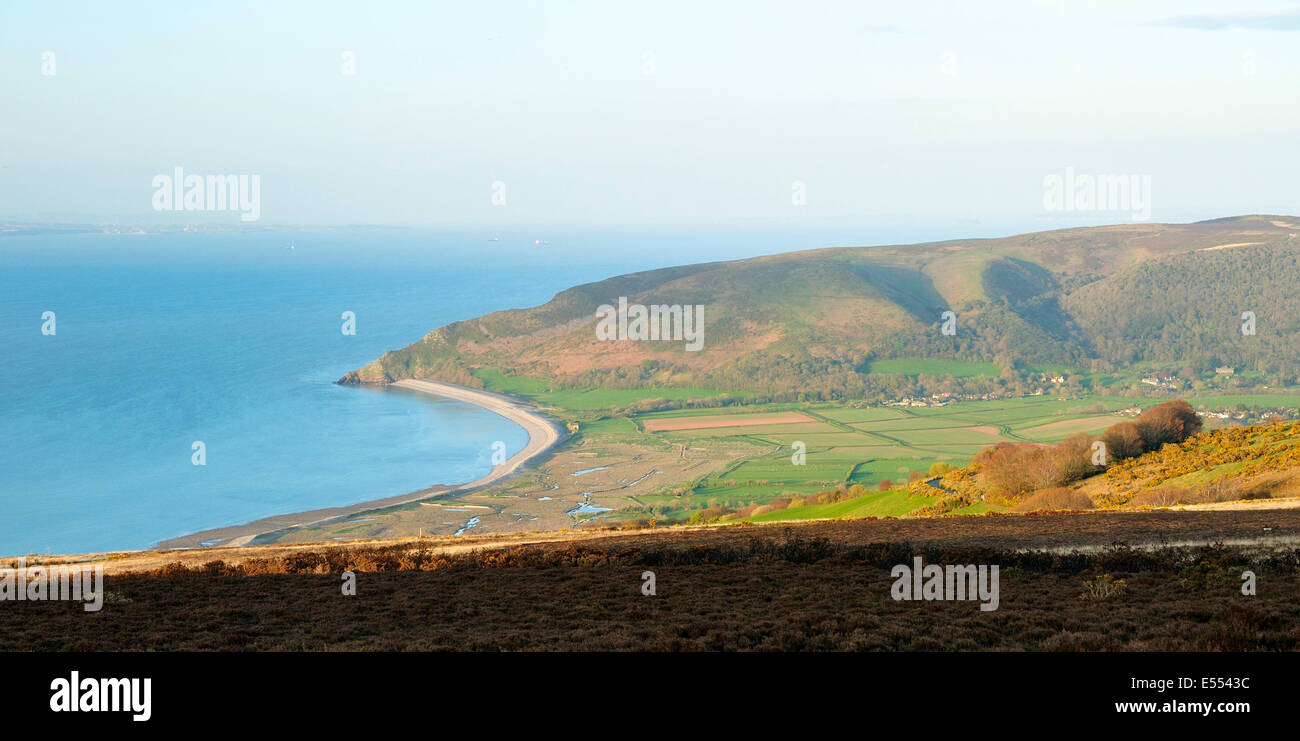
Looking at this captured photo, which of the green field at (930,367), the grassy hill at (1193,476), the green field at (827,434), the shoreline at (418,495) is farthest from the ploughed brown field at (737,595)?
the green field at (930,367)

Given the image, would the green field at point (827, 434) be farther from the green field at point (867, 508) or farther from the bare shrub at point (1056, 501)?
the bare shrub at point (1056, 501)

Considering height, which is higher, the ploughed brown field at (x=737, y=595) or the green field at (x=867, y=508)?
the ploughed brown field at (x=737, y=595)

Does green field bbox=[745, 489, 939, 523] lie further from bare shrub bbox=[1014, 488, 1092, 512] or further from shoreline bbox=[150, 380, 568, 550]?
shoreline bbox=[150, 380, 568, 550]

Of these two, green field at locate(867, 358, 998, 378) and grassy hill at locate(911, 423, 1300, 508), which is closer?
grassy hill at locate(911, 423, 1300, 508)

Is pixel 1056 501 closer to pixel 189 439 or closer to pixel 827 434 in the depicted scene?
pixel 827 434

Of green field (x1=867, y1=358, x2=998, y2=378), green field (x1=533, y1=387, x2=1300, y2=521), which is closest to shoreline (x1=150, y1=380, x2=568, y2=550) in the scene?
green field (x1=533, y1=387, x2=1300, y2=521)
